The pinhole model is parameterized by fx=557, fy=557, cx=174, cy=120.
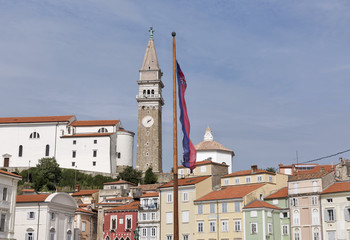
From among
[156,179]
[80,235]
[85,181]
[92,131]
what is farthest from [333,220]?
[92,131]

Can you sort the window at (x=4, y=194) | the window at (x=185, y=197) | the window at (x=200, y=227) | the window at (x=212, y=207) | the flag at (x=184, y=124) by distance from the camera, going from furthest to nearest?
the window at (x=185, y=197) < the window at (x=200, y=227) < the window at (x=212, y=207) < the window at (x=4, y=194) < the flag at (x=184, y=124)

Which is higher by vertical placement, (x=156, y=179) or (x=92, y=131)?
(x=92, y=131)

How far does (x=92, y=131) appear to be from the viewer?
4638 inches

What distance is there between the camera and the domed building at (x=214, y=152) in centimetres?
10100

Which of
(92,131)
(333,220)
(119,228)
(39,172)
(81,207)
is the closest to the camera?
(333,220)

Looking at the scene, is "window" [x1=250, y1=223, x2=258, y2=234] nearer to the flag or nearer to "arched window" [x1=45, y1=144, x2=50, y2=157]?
the flag

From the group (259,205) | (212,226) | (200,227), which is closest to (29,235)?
(200,227)

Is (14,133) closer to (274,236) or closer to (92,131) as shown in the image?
(92,131)

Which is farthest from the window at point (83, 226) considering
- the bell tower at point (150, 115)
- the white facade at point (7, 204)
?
the bell tower at point (150, 115)

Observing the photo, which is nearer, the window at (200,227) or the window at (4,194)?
the window at (4,194)

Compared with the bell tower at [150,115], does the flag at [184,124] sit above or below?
below

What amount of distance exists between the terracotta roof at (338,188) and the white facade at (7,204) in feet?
105

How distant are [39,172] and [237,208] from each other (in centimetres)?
5158

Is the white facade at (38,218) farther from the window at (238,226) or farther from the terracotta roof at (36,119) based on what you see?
the terracotta roof at (36,119)
